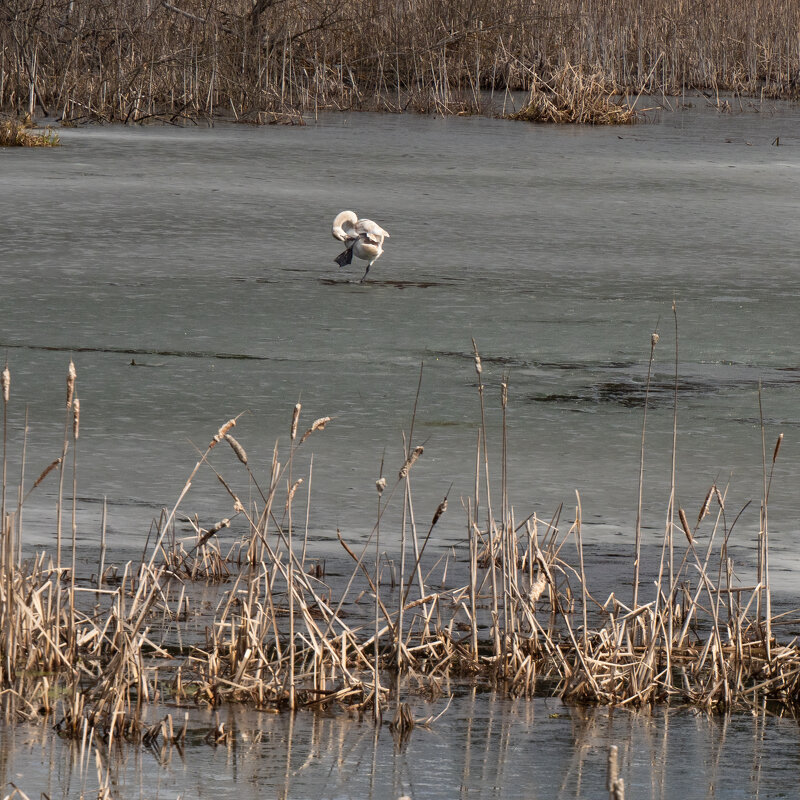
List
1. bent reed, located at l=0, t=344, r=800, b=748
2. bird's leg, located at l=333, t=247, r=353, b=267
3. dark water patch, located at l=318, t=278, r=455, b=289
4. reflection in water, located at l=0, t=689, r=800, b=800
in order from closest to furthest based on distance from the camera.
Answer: reflection in water, located at l=0, t=689, r=800, b=800 → bent reed, located at l=0, t=344, r=800, b=748 → dark water patch, located at l=318, t=278, r=455, b=289 → bird's leg, located at l=333, t=247, r=353, b=267

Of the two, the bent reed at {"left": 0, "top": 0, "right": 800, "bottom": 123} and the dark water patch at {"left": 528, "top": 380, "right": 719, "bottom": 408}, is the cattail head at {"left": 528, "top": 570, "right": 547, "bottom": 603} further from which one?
the bent reed at {"left": 0, "top": 0, "right": 800, "bottom": 123}

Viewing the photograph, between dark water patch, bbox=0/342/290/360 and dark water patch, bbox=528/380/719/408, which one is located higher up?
dark water patch, bbox=528/380/719/408

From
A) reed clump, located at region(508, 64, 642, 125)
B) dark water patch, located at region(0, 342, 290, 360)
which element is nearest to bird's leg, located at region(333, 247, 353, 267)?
dark water patch, located at region(0, 342, 290, 360)

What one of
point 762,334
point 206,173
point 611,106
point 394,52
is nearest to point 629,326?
point 762,334

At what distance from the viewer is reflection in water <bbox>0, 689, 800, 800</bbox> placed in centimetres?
293

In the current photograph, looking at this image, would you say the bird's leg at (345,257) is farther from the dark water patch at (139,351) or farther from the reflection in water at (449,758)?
the reflection in water at (449,758)

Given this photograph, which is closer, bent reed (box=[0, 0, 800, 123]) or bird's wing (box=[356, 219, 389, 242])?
bird's wing (box=[356, 219, 389, 242])

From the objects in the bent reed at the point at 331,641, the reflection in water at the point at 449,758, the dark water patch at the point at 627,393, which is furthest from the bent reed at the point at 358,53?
the reflection in water at the point at 449,758

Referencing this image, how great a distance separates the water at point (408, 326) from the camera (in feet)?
16.6

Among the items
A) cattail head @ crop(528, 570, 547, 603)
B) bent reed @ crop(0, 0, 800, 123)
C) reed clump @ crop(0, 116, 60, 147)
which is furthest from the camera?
bent reed @ crop(0, 0, 800, 123)

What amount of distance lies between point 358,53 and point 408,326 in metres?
12.9

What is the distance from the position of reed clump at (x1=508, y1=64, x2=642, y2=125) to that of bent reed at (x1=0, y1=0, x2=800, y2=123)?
0.17m

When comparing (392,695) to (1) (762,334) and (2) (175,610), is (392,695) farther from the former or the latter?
(1) (762,334)

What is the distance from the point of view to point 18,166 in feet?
41.7
